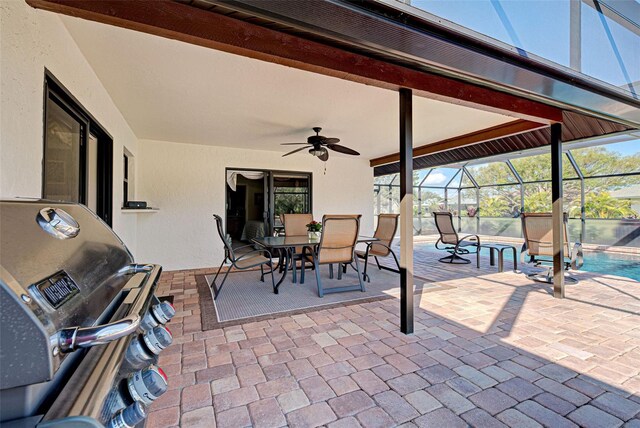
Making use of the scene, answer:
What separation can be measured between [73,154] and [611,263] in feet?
31.0

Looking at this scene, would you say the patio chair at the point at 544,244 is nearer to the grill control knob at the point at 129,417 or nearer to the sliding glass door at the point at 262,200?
the sliding glass door at the point at 262,200

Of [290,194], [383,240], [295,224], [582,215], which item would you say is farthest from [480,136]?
[582,215]

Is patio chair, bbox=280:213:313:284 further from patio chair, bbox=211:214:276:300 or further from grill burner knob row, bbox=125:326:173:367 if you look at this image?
grill burner knob row, bbox=125:326:173:367

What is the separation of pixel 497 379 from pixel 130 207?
440 centimetres

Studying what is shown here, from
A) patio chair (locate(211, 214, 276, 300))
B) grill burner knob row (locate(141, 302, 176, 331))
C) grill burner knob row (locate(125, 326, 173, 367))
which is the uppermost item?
grill burner knob row (locate(141, 302, 176, 331))

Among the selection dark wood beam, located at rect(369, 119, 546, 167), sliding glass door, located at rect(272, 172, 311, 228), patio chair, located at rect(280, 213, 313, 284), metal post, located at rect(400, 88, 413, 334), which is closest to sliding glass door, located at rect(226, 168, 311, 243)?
sliding glass door, located at rect(272, 172, 311, 228)

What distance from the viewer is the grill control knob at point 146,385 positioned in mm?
612

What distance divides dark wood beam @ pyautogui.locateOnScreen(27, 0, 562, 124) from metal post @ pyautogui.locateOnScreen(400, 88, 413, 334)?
0.21m

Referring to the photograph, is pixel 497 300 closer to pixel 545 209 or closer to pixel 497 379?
pixel 497 379

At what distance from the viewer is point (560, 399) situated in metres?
1.63

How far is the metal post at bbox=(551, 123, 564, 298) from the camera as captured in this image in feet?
11.3

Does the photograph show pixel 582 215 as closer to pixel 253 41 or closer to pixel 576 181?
pixel 576 181

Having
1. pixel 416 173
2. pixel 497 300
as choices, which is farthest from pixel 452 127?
pixel 416 173

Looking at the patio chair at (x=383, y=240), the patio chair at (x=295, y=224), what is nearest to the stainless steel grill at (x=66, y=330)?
the patio chair at (x=383, y=240)
